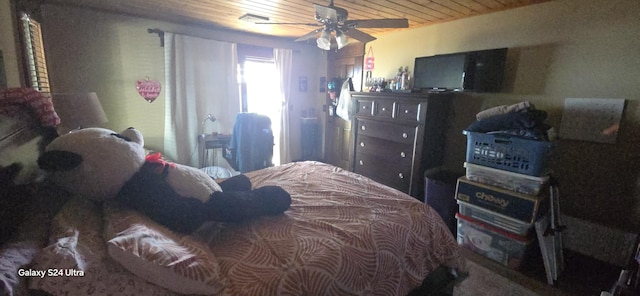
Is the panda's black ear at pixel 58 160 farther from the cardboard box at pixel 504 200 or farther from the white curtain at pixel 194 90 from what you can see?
the white curtain at pixel 194 90

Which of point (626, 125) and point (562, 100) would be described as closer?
point (626, 125)

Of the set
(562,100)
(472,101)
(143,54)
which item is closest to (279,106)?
(143,54)

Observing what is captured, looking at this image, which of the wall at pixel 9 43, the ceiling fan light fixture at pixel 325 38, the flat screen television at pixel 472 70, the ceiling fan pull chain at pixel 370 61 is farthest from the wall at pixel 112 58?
the flat screen television at pixel 472 70

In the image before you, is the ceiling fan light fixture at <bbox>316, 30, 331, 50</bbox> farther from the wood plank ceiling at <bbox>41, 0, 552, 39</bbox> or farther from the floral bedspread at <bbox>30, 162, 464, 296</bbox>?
the floral bedspread at <bbox>30, 162, 464, 296</bbox>

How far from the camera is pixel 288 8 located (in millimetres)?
2463

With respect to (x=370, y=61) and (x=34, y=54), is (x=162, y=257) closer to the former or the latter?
(x=34, y=54)

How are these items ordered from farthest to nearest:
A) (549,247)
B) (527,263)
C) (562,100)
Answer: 1. (562,100)
2. (527,263)
3. (549,247)

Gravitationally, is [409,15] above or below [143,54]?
above

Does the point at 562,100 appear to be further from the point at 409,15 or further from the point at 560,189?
the point at 409,15

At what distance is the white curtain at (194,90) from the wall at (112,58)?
13 centimetres

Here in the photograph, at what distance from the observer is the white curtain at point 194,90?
10.8 ft

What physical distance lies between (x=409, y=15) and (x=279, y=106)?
2.41m

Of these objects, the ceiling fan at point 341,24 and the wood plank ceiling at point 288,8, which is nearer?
the ceiling fan at point 341,24

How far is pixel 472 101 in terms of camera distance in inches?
106
